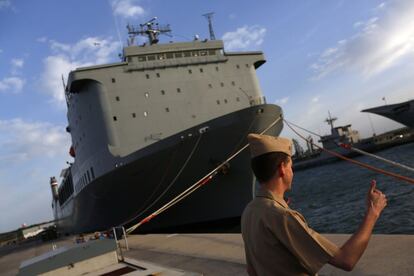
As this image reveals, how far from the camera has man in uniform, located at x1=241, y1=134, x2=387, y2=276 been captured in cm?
173

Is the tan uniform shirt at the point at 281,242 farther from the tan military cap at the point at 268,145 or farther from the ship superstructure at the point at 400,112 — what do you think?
the ship superstructure at the point at 400,112

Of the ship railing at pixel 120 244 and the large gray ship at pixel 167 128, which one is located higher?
the large gray ship at pixel 167 128

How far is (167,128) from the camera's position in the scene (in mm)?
16875

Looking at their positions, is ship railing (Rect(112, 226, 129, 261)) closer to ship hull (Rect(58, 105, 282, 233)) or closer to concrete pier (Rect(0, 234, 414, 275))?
concrete pier (Rect(0, 234, 414, 275))

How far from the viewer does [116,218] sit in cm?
1697

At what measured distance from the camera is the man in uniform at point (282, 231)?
1.73 metres

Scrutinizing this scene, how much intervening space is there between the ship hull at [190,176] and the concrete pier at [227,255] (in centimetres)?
541

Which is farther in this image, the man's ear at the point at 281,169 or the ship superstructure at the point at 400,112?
the ship superstructure at the point at 400,112

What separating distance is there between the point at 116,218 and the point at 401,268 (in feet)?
48.3

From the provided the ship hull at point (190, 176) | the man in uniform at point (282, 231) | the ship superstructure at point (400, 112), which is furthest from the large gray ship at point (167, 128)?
the ship superstructure at point (400, 112)

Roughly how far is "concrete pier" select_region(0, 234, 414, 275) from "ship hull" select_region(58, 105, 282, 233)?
213 inches

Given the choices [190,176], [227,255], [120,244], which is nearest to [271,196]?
[227,255]

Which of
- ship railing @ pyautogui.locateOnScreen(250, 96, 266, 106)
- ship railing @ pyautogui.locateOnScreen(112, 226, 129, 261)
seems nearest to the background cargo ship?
ship railing @ pyautogui.locateOnScreen(250, 96, 266, 106)

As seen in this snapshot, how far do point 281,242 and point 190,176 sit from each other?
44.6ft
